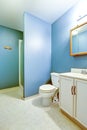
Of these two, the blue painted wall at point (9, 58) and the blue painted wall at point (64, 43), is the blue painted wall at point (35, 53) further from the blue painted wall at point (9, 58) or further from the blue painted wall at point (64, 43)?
the blue painted wall at point (9, 58)

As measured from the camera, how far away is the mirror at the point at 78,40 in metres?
1.81

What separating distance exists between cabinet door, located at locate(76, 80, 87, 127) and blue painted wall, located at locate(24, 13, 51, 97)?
1375mm

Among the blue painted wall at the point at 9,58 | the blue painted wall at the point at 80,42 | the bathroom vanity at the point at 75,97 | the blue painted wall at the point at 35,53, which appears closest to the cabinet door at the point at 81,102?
the bathroom vanity at the point at 75,97

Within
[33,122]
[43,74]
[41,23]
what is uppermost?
[41,23]

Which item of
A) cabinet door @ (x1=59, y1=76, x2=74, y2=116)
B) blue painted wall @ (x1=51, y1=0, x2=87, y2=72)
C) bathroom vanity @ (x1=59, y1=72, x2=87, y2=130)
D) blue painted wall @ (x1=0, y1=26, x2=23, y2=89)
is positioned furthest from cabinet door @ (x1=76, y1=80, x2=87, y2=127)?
blue painted wall @ (x1=0, y1=26, x2=23, y2=89)

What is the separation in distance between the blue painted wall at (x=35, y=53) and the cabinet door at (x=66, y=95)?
1.01 metres

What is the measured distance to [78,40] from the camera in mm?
1942

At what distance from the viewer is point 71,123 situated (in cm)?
147

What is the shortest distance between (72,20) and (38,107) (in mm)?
2019

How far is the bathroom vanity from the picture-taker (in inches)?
50.4

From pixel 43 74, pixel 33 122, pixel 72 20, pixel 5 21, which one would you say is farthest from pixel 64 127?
pixel 5 21

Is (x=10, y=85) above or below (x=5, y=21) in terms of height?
below

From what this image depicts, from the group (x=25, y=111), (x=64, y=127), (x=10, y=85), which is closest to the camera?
(x=64, y=127)

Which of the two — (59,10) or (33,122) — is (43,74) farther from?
(59,10)
